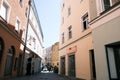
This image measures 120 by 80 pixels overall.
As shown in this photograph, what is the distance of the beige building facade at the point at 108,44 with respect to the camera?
7.13 m

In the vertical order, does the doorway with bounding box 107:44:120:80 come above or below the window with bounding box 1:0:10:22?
below

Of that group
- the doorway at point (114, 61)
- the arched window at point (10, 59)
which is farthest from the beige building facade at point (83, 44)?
the arched window at point (10, 59)

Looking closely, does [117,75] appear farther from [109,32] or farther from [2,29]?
[2,29]

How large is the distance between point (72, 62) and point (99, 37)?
8897mm

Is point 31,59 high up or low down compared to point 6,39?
down

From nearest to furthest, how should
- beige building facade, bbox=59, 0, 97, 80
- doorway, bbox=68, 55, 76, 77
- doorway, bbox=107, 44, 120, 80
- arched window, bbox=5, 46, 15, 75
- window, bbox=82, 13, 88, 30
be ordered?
doorway, bbox=107, 44, 120, 80 → beige building facade, bbox=59, 0, 97, 80 → arched window, bbox=5, 46, 15, 75 → window, bbox=82, 13, 88, 30 → doorway, bbox=68, 55, 76, 77

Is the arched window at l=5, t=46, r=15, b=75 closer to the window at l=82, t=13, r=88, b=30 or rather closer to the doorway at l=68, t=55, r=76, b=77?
the doorway at l=68, t=55, r=76, b=77

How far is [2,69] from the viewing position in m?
10.8

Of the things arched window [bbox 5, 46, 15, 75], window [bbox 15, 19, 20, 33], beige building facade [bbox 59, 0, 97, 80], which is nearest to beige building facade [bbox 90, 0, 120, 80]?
beige building facade [bbox 59, 0, 97, 80]

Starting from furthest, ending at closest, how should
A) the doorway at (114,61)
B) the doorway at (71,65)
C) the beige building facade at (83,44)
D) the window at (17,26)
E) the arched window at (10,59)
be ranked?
the doorway at (71,65)
the window at (17,26)
the arched window at (10,59)
the beige building facade at (83,44)
the doorway at (114,61)

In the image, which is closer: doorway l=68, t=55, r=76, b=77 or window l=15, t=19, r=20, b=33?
window l=15, t=19, r=20, b=33

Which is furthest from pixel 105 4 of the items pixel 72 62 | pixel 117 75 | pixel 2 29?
pixel 72 62

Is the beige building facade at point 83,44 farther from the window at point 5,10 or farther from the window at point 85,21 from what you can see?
the window at point 5,10

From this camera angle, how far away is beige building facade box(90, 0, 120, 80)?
7.13 meters
